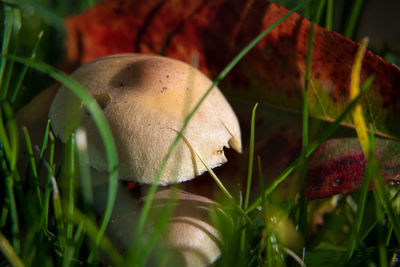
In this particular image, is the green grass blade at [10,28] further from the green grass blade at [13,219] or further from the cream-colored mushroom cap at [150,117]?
the green grass blade at [13,219]

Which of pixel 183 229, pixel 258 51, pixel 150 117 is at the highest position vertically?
pixel 258 51

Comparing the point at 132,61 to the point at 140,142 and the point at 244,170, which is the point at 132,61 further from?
the point at 244,170

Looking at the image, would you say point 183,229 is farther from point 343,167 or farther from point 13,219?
point 343,167

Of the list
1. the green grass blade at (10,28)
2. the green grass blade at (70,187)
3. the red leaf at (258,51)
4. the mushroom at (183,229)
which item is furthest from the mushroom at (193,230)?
the green grass blade at (10,28)

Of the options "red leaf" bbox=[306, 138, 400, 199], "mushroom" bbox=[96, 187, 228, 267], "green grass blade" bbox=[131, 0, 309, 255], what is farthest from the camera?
"red leaf" bbox=[306, 138, 400, 199]

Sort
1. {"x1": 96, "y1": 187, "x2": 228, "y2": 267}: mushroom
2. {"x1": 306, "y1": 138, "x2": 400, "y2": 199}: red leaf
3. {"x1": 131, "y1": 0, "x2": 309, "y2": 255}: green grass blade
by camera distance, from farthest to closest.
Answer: {"x1": 306, "y1": 138, "x2": 400, "y2": 199}: red leaf
{"x1": 96, "y1": 187, "x2": 228, "y2": 267}: mushroom
{"x1": 131, "y1": 0, "x2": 309, "y2": 255}: green grass blade

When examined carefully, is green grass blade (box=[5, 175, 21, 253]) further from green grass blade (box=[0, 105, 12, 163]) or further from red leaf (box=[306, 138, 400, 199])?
red leaf (box=[306, 138, 400, 199])

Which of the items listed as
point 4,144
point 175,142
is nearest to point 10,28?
point 4,144

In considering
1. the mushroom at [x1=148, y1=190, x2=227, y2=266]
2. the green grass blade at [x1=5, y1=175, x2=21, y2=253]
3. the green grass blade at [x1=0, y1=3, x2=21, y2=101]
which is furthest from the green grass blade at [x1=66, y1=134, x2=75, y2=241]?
the green grass blade at [x1=0, y1=3, x2=21, y2=101]
